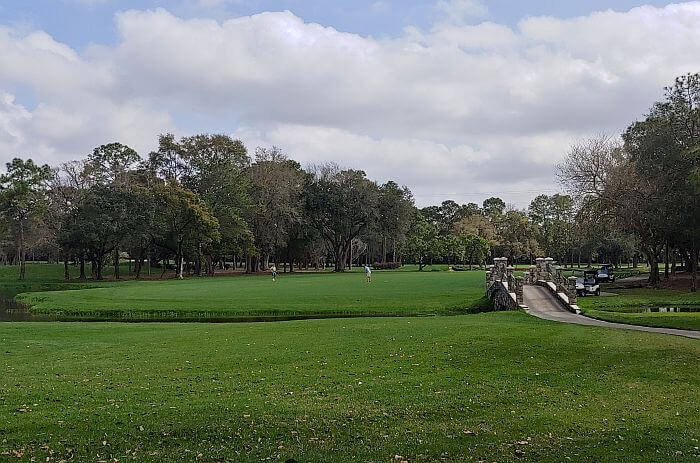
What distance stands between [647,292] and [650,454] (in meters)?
46.2

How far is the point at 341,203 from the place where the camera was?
101812 millimetres

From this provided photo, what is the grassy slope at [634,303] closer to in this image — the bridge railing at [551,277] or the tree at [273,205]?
the bridge railing at [551,277]

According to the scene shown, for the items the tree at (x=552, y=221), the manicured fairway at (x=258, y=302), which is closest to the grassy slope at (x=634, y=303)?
the manicured fairway at (x=258, y=302)

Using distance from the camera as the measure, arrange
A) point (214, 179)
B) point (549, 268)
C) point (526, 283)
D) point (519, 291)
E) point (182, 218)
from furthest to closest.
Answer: point (214, 179), point (182, 218), point (526, 283), point (549, 268), point (519, 291)

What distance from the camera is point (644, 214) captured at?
165 ft

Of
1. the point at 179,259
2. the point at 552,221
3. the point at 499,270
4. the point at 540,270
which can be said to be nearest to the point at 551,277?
the point at 540,270

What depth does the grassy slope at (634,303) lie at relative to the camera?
103 feet

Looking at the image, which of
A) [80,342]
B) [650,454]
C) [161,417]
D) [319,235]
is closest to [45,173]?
[319,235]

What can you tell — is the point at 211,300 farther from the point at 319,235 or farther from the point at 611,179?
the point at 319,235

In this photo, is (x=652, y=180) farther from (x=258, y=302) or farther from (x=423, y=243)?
(x=423, y=243)

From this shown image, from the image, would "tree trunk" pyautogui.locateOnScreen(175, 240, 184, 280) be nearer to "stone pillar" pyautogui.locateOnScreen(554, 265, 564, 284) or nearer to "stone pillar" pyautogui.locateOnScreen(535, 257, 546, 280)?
"stone pillar" pyautogui.locateOnScreen(535, 257, 546, 280)

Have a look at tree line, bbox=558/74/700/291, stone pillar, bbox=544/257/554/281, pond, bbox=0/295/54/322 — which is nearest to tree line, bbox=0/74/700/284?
tree line, bbox=558/74/700/291

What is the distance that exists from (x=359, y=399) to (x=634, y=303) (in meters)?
36.4

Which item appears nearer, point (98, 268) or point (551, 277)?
point (551, 277)
